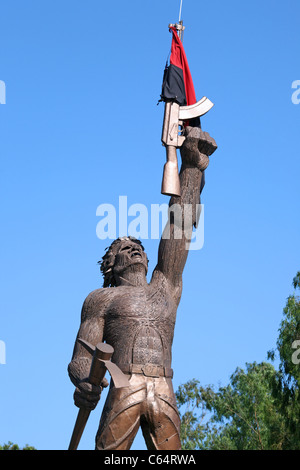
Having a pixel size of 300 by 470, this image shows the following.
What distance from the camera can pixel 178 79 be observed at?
8758 mm

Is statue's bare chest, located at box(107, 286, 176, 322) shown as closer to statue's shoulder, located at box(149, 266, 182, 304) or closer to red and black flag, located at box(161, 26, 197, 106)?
statue's shoulder, located at box(149, 266, 182, 304)

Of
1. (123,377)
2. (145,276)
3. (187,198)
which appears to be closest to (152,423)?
(123,377)

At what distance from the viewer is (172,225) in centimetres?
805

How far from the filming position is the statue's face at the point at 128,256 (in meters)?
8.05

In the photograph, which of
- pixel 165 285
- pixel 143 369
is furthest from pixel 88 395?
pixel 165 285

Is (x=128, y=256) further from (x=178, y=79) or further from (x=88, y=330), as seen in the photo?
(x=178, y=79)

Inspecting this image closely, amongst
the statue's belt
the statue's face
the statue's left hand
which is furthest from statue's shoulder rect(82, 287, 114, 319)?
the statue's left hand

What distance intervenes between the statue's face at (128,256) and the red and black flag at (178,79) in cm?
151

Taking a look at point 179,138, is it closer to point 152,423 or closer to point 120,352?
point 120,352

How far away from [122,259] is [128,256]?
64 millimetres

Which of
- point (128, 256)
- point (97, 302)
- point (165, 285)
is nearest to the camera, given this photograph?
point (97, 302)

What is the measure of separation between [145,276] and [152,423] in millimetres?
1500

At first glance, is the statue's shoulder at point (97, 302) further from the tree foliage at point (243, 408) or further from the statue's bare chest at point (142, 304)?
the tree foliage at point (243, 408)

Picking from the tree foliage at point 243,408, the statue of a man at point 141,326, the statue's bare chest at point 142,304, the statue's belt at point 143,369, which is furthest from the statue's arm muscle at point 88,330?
the tree foliage at point 243,408
